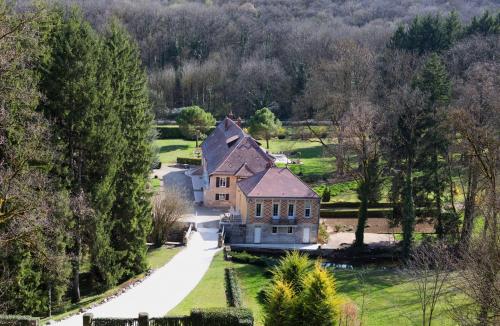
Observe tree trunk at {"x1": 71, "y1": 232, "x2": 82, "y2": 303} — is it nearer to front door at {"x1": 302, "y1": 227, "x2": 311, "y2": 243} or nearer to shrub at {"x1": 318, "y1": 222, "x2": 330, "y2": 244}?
front door at {"x1": 302, "y1": 227, "x2": 311, "y2": 243}

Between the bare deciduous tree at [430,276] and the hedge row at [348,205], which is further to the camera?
the hedge row at [348,205]

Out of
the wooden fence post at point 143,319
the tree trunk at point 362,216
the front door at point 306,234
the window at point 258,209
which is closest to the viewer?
the wooden fence post at point 143,319

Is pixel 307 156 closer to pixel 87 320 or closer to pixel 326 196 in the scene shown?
pixel 326 196

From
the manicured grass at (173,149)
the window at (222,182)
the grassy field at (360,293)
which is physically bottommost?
the grassy field at (360,293)

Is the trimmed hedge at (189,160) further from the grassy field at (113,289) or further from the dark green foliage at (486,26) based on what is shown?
the dark green foliage at (486,26)

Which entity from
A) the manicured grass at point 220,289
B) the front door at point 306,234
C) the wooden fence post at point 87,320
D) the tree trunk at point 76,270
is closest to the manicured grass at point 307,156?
the front door at point 306,234

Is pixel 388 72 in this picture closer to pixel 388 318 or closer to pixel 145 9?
pixel 388 318
